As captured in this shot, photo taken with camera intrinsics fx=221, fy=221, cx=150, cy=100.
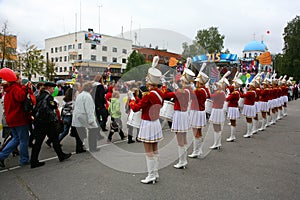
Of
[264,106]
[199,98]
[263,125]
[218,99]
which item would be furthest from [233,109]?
[263,125]

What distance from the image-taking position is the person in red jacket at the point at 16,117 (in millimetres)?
4849

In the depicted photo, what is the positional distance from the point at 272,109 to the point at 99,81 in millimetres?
8673

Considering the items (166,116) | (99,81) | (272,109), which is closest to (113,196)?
(166,116)

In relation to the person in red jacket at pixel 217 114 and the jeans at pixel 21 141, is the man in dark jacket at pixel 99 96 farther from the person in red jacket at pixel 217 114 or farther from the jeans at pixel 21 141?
the person in red jacket at pixel 217 114

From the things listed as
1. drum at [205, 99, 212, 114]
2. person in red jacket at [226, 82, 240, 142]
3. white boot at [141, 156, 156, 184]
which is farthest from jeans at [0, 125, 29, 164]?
person in red jacket at [226, 82, 240, 142]

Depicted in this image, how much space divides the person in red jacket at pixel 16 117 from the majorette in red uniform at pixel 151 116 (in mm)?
2658

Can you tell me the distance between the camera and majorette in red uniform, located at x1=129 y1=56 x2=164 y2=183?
3.99 metres

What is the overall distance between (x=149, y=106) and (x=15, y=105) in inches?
124

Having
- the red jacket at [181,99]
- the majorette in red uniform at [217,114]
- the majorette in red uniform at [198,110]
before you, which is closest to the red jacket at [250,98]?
the majorette in red uniform at [217,114]

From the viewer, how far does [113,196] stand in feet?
12.0

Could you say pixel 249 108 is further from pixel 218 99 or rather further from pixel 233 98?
pixel 218 99

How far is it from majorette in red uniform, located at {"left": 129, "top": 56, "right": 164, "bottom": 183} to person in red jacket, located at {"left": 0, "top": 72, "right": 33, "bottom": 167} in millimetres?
2658

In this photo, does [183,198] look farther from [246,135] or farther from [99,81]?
[246,135]

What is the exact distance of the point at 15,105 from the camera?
4.97 meters
